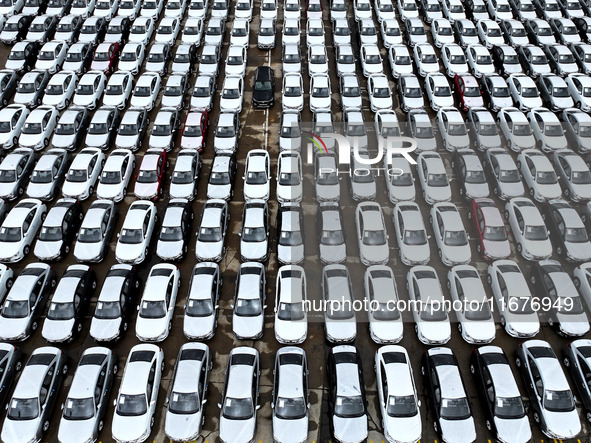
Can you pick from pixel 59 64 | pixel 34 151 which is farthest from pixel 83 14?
pixel 34 151

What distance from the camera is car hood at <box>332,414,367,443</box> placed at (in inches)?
567

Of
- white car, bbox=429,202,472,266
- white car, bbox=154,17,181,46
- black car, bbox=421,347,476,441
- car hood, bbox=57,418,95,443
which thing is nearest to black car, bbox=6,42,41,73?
white car, bbox=154,17,181,46

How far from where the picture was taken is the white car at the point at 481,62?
28281mm

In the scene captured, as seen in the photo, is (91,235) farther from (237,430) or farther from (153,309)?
(237,430)

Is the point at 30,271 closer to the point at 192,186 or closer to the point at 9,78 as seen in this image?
the point at 192,186

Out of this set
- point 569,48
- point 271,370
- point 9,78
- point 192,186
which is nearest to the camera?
point 271,370

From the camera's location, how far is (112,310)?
55.9 ft

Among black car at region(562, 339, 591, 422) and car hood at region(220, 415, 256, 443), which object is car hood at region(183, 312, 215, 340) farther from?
black car at region(562, 339, 591, 422)

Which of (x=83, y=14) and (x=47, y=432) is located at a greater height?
(x=83, y=14)

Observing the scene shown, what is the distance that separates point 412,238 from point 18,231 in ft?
55.4

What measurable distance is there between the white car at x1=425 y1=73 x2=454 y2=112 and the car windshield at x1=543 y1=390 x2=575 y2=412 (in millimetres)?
16453

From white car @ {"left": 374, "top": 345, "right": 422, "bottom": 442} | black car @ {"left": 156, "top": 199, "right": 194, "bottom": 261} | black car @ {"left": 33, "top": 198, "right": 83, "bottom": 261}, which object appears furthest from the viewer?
black car @ {"left": 33, "top": 198, "right": 83, "bottom": 261}

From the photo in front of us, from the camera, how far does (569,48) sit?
99.7 ft

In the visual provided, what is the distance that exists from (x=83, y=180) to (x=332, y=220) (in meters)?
12.1
